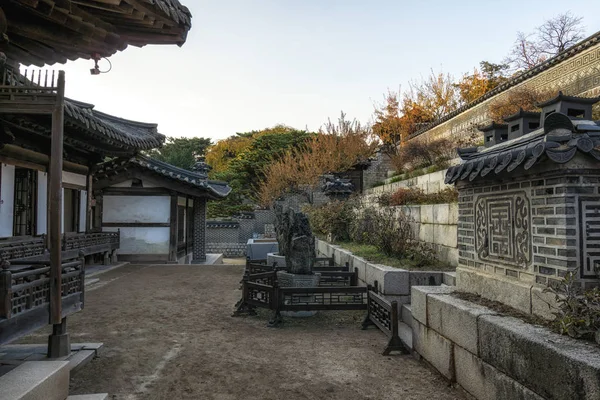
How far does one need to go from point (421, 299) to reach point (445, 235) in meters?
3.39

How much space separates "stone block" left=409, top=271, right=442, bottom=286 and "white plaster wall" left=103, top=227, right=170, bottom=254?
33.7ft

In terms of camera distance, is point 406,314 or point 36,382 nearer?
point 36,382

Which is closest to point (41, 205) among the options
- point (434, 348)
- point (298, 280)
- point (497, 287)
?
point (298, 280)

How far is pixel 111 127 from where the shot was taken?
9969 millimetres

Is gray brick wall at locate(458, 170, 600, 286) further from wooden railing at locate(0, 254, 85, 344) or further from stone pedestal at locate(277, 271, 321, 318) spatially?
wooden railing at locate(0, 254, 85, 344)

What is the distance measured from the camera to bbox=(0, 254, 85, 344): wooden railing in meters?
3.44

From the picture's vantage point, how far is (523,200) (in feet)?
11.4

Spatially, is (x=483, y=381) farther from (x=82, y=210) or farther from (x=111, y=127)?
(x=82, y=210)

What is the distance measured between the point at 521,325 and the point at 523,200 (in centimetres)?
106

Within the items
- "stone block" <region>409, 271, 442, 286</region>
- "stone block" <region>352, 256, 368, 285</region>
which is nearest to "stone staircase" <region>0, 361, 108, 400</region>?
"stone block" <region>409, 271, 442, 286</region>

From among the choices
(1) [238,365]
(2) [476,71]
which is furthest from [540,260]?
(2) [476,71]

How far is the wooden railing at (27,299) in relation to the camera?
11.3 ft

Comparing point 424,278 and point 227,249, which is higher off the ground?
point 424,278

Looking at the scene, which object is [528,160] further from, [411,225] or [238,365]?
[411,225]
